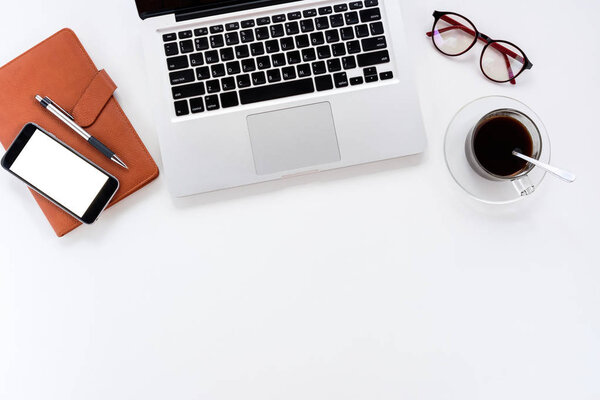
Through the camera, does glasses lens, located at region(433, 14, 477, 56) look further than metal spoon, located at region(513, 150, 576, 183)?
Yes

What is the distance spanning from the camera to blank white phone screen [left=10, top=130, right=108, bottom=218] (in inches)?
30.3

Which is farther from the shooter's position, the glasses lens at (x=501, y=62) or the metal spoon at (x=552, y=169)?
the glasses lens at (x=501, y=62)

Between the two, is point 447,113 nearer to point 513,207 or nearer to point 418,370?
point 513,207

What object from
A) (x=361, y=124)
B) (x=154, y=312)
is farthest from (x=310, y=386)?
(x=361, y=124)

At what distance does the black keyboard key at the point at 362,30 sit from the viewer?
759 millimetres

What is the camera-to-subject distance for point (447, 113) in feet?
2.66

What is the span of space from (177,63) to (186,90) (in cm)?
5

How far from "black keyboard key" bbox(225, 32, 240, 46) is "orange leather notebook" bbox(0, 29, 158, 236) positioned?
0.21 metres

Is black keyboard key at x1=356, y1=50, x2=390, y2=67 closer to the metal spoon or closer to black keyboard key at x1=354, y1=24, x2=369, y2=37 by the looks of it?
black keyboard key at x1=354, y1=24, x2=369, y2=37

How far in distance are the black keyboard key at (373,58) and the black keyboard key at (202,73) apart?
24 cm

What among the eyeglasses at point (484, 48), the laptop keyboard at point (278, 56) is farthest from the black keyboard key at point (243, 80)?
the eyeglasses at point (484, 48)

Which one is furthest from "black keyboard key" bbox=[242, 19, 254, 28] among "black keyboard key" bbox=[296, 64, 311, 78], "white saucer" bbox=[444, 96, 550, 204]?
"white saucer" bbox=[444, 96, 550, 204]

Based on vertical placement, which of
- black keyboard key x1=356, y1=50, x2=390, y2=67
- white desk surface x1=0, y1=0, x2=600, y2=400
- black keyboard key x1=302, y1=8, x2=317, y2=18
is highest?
black keyboard key x1=302, y1=8, x2=317, y2=18

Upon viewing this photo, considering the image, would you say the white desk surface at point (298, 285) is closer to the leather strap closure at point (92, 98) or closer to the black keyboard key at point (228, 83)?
the leather strap closure at point (92, 98)
